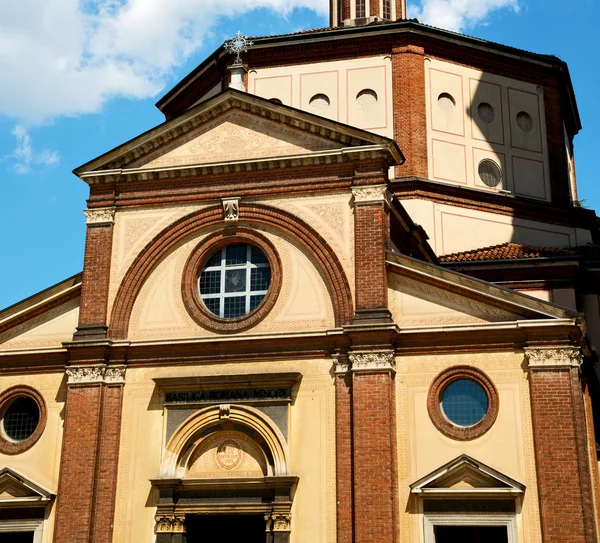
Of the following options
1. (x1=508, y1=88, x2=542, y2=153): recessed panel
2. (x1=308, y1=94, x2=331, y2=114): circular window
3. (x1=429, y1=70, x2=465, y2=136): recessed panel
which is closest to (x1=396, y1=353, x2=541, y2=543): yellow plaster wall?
(x1=429, y1=70, x2=465, y2=136): recessed panel

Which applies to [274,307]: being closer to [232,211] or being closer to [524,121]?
[232,211]

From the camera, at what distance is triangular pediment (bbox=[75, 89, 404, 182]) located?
22047 mm

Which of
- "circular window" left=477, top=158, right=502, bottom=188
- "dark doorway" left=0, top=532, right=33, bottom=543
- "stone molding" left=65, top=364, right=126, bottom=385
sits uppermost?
"circular window" left=477, top=158, right=502, bottom=188

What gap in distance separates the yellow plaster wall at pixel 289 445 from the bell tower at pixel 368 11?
16555 mm

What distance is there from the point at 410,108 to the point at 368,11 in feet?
18.4

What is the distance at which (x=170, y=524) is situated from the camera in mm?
20312

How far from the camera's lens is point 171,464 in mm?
20703

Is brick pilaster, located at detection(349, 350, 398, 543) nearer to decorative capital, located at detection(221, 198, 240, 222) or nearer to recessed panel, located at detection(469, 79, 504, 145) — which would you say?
decorative capital, located at detection(221, 198, 240, 222)

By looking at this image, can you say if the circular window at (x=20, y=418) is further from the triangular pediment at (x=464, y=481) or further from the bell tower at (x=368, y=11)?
the bell tower at (x=368, y=11)

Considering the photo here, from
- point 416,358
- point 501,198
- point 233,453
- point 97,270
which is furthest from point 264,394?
point 501,198

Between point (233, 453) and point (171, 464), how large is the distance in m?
1.36

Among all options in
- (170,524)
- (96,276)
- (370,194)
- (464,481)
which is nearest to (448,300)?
(370,194)

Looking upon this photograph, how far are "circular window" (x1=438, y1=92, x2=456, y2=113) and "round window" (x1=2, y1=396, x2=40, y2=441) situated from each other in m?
15.8

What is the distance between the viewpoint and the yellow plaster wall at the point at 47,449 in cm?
2147
